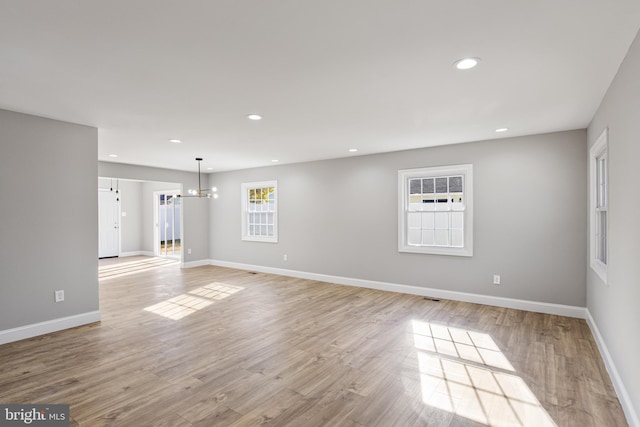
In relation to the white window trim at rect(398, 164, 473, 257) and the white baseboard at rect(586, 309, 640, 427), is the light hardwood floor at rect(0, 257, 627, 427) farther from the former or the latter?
the white window trim at rect(398, 164, 473, 257)

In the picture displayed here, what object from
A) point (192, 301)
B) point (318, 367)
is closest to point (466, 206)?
point (318, 367)

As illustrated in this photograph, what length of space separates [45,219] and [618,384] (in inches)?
228

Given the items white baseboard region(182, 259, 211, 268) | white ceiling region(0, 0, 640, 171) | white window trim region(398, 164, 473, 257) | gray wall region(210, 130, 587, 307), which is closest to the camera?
white ceiling region(0, 0, 640, 171)

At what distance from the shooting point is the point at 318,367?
2953mm

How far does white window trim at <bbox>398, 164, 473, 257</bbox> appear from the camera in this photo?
502 centimetres

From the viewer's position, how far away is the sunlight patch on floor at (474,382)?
226 cm

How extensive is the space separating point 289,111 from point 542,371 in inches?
137

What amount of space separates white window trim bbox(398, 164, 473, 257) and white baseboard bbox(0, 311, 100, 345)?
4.69m

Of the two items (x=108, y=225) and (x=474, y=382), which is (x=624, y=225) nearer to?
(x=474, y=382)

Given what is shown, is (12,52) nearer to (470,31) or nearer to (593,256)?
(470,31)

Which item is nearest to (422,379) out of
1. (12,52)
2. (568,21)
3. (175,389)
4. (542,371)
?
(542,371)

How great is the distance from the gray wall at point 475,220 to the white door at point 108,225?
5875 millimetres

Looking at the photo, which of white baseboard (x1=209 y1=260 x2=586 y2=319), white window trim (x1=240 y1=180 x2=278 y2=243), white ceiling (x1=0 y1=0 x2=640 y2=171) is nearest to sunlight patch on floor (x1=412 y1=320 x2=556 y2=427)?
white baseboard (x1=209 y1=260 x2=586 y2=319)

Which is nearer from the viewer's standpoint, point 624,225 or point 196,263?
point 624,225
